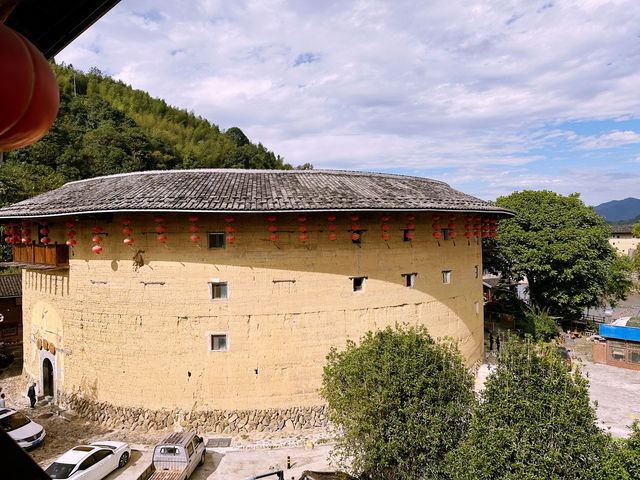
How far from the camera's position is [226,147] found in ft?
182

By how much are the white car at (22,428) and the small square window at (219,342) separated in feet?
19.6

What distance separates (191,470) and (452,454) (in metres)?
7.42

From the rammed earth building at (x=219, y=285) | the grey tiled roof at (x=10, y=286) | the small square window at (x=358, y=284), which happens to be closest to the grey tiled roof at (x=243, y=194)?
the rammed earth building at (x=219, y=285)

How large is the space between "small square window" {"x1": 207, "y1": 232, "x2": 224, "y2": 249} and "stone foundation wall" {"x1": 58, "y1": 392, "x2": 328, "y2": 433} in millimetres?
5541

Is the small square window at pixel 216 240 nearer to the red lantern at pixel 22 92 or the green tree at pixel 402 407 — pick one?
the green tree at pixel 402 407

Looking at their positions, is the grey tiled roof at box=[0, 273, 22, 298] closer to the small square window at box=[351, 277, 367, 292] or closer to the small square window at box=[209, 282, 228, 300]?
the small square window at box=[209, 282, 228, 300]

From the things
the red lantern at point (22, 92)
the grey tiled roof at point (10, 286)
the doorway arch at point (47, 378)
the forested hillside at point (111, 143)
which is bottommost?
the doorway arch at point (47, 378)

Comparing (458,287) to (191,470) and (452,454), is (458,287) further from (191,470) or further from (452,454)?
(191,470)

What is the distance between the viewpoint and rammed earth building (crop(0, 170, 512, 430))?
40.2 ft

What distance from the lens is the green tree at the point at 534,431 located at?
6031 mm

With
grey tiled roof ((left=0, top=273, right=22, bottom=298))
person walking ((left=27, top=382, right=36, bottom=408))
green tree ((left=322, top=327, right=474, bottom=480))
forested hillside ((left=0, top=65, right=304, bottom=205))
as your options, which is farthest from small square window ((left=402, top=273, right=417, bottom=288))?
grey tiled roof ((left=0, top=273, right=22, bottom=298))

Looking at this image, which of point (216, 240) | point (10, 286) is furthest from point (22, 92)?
point (10, 286)

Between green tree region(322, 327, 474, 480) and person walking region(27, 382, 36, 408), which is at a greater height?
green tree region(322, 327, 474, 480)

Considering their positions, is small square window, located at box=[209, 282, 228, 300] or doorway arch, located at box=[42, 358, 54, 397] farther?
doorway arch, located at box=[42, 358, 54, 397]
